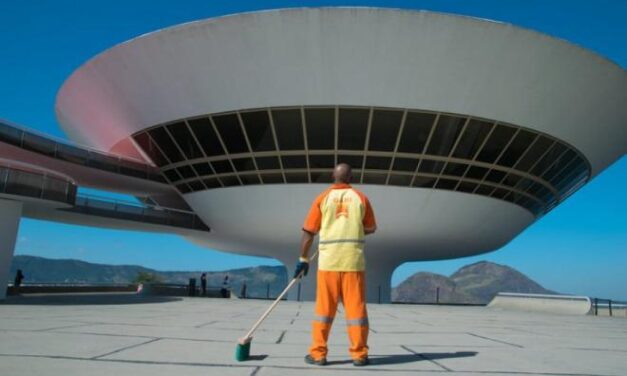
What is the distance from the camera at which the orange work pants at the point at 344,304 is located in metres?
4.25

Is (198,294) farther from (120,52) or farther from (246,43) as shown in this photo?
(246,43)

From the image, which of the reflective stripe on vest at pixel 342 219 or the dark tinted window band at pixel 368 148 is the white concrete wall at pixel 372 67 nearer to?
the dark tinted window band at pixel 368 148

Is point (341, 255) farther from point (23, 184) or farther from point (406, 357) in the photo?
point (23, 184)

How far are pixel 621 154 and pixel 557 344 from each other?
2473cm

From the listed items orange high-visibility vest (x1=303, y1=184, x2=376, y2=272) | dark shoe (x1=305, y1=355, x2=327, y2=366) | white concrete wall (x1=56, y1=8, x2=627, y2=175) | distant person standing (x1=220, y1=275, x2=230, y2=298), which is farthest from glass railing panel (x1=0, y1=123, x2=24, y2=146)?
dark shoe (x1=305, y1=355, x2=327, y2=366)

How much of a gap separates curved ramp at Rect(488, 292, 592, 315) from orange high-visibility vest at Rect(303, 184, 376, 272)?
16635mm

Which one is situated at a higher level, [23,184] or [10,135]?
[10,135]

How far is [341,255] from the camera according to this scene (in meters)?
4.60

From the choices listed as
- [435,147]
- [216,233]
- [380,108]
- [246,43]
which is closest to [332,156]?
[380,108]

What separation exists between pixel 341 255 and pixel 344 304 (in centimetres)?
46

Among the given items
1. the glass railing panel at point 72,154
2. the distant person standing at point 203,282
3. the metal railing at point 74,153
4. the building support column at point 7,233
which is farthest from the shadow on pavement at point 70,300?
the distant person standing at point 203,282

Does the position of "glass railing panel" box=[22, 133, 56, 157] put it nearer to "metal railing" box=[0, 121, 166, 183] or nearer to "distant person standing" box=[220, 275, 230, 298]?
"metal railing" box=[0, 121, 166, 183]

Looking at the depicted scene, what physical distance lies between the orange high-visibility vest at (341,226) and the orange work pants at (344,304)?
0.30ft

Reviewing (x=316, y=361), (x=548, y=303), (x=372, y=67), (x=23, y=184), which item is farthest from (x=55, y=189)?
(x=548, y=303)
